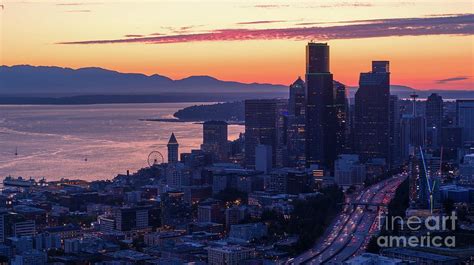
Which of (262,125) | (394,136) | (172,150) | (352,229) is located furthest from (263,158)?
(352,229)

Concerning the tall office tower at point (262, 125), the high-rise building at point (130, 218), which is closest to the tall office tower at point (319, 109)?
the tall office tower at point (262, 125)

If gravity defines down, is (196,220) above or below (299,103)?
below

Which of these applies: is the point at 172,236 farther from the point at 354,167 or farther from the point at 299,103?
the point at 299,103

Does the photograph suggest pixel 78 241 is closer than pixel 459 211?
Yes

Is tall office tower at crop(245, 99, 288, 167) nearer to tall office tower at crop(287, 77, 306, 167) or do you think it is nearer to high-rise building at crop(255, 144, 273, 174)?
tall office tower at crop(287, 77, 306, 167)

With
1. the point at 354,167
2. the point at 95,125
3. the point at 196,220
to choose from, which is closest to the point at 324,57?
the point at 354,167

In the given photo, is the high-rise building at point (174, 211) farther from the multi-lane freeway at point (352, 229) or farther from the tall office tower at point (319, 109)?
the tall office tower at point (319, 109)

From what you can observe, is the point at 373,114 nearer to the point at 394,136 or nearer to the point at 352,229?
the point at 394,136
